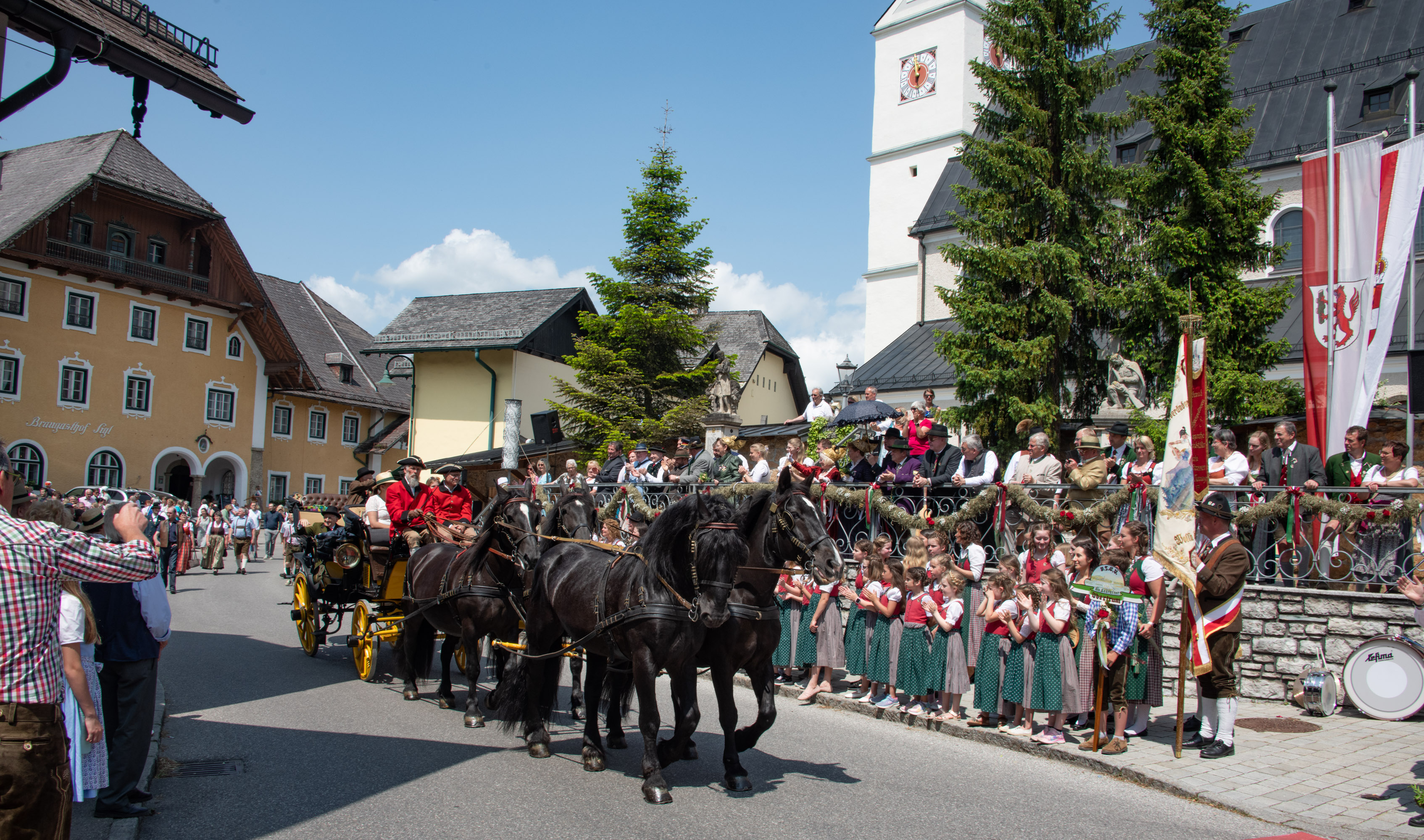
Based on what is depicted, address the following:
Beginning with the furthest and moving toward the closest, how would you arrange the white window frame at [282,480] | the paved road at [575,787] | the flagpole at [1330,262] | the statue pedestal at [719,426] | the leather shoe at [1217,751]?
the white window frame at [282,480] → the statue pedestal at [719,426] → the flagpole at [1330,262] → the leather shoe at [1217,751] → the paved road at [575,787]

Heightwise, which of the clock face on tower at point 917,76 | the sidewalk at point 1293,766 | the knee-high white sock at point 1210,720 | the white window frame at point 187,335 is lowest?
the sidewalk at point 1293,766

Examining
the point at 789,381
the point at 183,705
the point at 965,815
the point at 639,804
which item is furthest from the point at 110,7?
the point at 789,381

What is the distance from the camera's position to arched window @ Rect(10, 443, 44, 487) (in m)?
31.0

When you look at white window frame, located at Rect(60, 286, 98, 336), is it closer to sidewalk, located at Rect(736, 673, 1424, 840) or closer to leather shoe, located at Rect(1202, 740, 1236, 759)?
sidewalk, located at Rect(736, 673, 1424, 840)

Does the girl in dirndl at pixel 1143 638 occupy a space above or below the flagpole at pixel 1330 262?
below

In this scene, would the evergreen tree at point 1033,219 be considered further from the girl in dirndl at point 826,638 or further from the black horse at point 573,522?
the black horse at point 573,522

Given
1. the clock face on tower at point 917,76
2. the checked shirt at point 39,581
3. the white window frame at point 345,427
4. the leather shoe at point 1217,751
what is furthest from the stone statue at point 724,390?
the checked shirt at point 39,581

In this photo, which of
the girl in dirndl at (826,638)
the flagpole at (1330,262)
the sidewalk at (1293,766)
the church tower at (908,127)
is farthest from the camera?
the church tower at (908,127)

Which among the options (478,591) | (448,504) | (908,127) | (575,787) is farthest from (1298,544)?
(908,127)

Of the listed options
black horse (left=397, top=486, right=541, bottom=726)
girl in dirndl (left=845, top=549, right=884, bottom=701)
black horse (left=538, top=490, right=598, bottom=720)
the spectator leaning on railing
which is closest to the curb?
the spectator leaning on railing

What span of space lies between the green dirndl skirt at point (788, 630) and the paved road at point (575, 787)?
1.17m

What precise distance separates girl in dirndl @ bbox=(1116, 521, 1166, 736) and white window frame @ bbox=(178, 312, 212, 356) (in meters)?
37.3

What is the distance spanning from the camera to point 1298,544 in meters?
9.31

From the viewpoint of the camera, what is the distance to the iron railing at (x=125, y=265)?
32.5 meters
